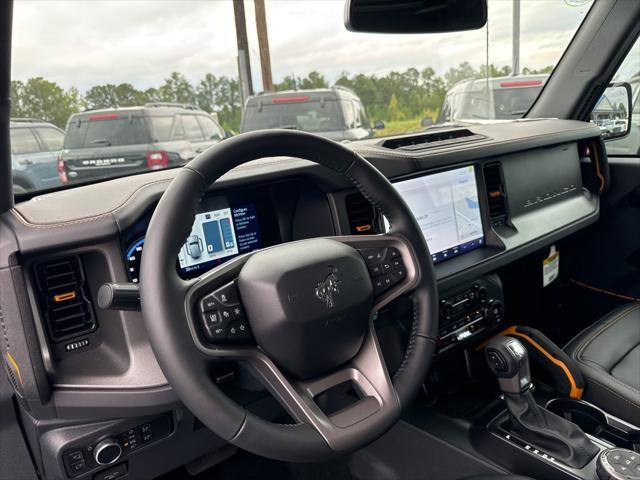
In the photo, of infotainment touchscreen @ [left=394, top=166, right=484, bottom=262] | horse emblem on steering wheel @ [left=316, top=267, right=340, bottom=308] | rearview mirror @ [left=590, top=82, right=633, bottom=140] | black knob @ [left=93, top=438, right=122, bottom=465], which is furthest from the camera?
rearview mirror @ [left=590, top=82, right=633, bottom=140]

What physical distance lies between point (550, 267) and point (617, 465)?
4.79ft

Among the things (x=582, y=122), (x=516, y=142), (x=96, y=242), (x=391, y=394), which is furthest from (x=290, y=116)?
(x=391, y=394)

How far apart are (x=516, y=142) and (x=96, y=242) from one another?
6.12ft

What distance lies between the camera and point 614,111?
3160 millimetres

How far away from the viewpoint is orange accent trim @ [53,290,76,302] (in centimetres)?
131

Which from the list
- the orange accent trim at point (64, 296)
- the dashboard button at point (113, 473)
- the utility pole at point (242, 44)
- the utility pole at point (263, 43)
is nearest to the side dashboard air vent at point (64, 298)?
the orange accent trim at point (64, 296)

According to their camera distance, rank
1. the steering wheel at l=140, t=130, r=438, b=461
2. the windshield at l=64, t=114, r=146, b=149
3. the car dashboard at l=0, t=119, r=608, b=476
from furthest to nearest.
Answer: the windshield at l=64, t=114, r=146, b=149
the car dashboard at l=0, t=119, r=608, b=476
the steering wheel at l=140, t=130, r=438, b=461

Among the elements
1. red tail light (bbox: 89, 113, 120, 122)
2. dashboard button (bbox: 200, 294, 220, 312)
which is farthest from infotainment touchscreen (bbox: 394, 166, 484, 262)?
red tail light (bbox: 89, 113, 120, 122)

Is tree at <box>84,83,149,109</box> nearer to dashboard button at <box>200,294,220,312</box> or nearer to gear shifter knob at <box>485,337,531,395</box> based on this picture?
dashboard button at <box>200,294,220,312</box>

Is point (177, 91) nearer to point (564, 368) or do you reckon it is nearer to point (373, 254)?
point (373, 254)

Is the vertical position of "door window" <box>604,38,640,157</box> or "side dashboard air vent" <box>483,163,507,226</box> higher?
"door window" <box>604,38,640,157</box>

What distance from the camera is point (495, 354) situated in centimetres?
193

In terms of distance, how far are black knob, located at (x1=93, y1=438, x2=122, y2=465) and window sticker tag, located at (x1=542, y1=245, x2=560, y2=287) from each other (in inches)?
87.1

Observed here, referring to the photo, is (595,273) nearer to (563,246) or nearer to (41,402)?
(563,246)
